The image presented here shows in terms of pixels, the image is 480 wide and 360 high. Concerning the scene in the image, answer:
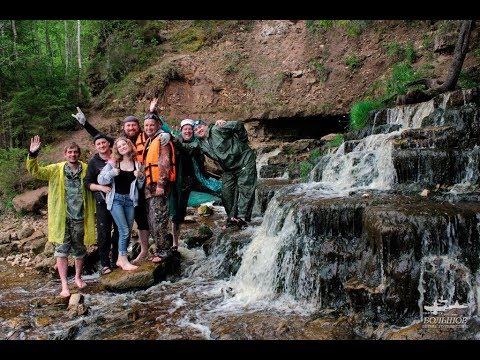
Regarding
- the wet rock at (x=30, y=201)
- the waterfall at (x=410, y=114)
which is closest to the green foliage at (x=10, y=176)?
the wet rock at (x=30, y=201)

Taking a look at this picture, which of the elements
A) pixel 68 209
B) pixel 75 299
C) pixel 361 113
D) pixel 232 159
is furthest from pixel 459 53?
pixel 75 299

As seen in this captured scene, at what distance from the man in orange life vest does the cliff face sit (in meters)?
10.3

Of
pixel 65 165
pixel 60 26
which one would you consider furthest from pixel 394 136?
pixel 60 26

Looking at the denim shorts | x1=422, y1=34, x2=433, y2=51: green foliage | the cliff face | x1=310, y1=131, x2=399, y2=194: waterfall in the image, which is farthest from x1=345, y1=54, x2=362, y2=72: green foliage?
the denim shorts

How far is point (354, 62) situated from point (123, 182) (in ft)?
43.0

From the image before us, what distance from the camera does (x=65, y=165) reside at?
5.27 meters

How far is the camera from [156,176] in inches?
214

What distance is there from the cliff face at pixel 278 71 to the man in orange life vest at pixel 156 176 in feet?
33.7

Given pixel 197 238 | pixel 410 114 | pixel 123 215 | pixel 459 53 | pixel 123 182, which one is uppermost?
pixel 459 53

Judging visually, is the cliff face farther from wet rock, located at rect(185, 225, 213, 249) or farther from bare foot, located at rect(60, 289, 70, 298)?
bare foot, located at rect(60, 289, 70, 298)

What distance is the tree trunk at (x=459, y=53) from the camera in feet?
31.2

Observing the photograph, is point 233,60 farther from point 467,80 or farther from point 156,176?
point 156,176
